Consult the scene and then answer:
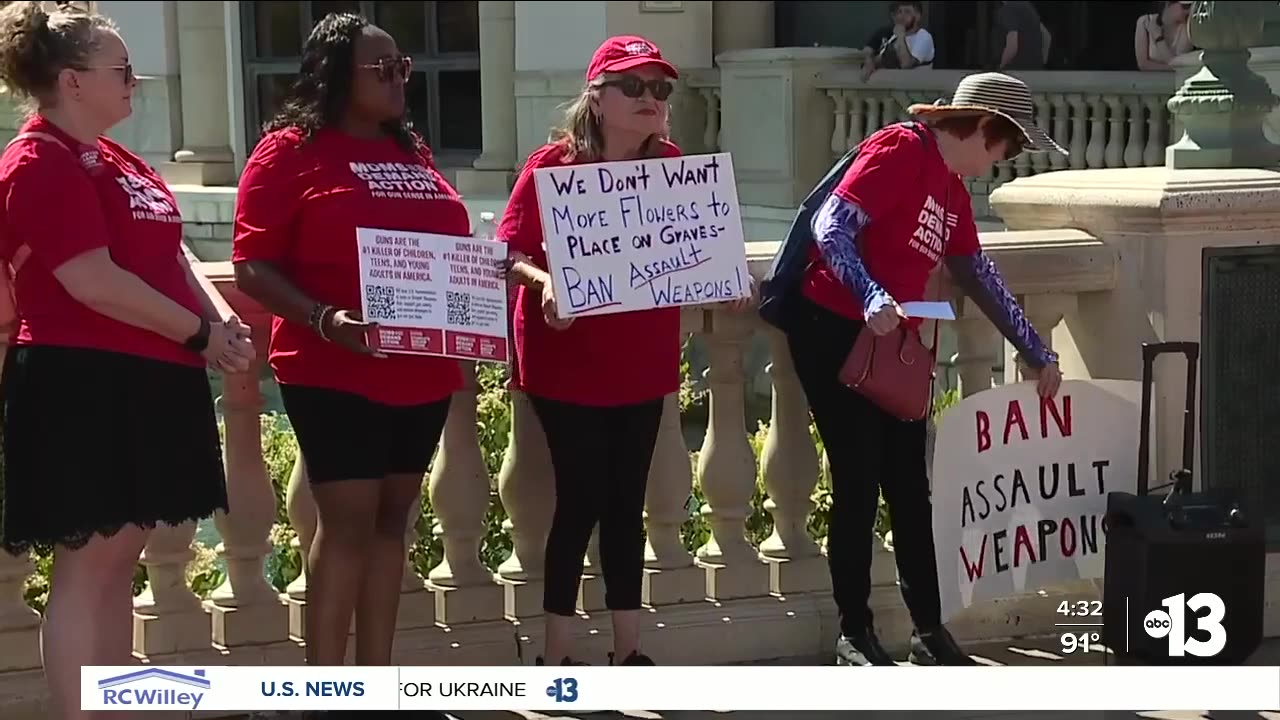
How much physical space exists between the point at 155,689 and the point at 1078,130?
9.88 m

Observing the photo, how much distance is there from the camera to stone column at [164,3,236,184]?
2072 centimetres

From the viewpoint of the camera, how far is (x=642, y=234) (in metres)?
5.00

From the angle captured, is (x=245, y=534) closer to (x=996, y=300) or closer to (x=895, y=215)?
(x=895, y=215)

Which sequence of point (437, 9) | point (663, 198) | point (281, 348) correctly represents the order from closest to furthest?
point (281, 348), point (663, 198), point (437, 9)

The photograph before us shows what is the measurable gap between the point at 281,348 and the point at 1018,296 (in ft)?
7.36

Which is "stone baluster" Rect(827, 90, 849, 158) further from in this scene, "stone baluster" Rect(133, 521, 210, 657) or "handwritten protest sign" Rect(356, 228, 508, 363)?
"handwritten protest sign" Rect(356, 228, 508, 363)

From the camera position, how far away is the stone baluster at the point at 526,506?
549 cm

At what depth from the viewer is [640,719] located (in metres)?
5.14

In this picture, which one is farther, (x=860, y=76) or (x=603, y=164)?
(x=860, y=76)

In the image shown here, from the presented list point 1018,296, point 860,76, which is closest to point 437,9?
point 860,76

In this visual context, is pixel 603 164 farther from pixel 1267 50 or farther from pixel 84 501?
pixel 1267 50

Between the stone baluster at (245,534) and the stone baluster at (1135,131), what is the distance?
29.1 ft

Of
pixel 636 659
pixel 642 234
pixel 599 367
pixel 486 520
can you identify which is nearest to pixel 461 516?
pixel 486 520

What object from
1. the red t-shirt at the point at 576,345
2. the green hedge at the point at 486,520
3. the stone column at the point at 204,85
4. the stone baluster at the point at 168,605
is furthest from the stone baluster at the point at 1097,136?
the stone column at the point at 204,85
